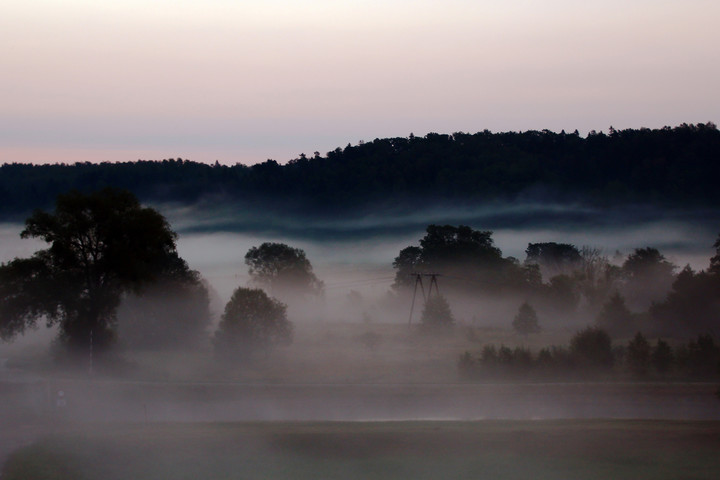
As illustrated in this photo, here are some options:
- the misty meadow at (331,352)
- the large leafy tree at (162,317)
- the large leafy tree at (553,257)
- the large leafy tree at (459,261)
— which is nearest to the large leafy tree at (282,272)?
the misty meadow at (331,352)

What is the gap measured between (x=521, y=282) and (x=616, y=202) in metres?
73.6

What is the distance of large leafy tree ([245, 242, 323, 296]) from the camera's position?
6825cm

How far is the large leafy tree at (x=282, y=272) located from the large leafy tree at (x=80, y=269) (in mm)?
26971

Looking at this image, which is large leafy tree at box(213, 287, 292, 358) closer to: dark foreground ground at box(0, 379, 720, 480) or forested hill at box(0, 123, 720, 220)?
dark foreground ground at box(0, 379, 720, 480)

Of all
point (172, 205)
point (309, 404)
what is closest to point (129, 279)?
point (309, 404)

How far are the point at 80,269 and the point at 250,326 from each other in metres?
7.74

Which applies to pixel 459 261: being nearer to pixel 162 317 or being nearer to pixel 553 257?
pixel 553 257

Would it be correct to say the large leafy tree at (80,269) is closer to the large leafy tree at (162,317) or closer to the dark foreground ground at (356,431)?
the large leafy tree at (162,317)

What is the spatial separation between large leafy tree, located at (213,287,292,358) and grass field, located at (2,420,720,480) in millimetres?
15026

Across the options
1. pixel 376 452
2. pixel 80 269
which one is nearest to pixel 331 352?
pixel 80 269

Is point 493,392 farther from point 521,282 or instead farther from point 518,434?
point 521,282

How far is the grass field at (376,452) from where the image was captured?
1923cm

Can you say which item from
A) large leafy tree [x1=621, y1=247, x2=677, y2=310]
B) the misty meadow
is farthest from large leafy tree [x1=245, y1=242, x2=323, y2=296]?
large leafy tree [x1=621, y1=247, x2=677, y2=310]

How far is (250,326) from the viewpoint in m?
40.6
